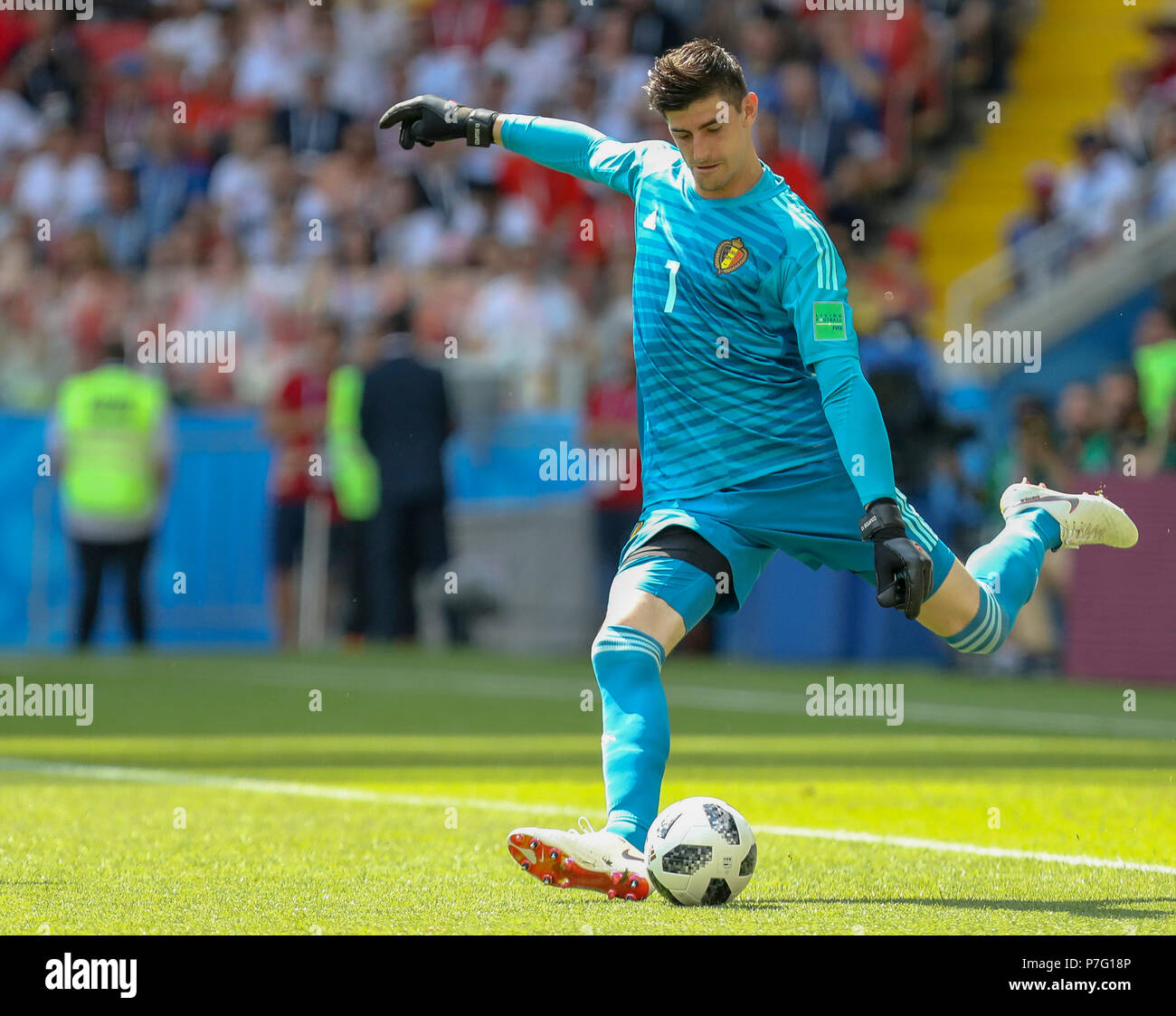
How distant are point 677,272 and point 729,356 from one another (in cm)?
27

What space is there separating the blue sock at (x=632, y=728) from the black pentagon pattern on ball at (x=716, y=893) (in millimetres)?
242

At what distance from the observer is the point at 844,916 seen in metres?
5.30

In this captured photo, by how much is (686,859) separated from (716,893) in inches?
4.8

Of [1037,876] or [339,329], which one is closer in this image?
[1037,876]

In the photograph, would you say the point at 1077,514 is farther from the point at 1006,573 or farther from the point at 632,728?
the point at 632,728

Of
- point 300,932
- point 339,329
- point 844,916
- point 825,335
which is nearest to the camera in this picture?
point 300,932

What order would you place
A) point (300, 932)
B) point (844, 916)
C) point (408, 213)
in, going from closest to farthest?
point (300, 932)
point (844, 916)
point (408, 213)

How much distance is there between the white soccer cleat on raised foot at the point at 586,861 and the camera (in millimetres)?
5633

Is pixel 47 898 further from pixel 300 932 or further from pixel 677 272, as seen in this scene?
pixel 677 272

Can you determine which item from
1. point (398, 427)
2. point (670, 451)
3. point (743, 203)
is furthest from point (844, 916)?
point (398, 427)

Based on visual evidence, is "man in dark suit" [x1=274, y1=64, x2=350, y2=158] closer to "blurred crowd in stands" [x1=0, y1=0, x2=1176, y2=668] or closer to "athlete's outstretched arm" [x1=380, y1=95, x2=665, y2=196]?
"blurred crowd in stands" [x1=0, y1=0, x2=1176, y2=668]

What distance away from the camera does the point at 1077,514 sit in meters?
7.11

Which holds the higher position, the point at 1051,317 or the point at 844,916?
the point at 1051,317

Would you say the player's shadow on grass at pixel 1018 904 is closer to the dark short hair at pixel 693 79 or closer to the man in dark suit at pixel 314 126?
the dark short hair at pixel 693 79
